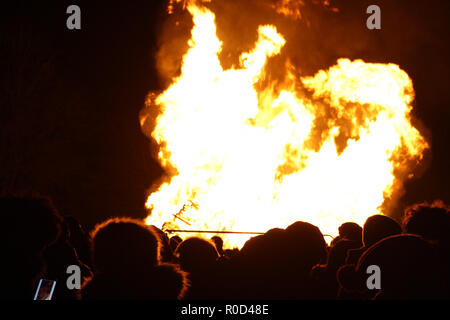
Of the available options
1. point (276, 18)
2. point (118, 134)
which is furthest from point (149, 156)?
point (276, 18)

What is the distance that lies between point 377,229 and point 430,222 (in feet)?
1.28

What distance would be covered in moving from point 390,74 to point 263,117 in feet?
11.1

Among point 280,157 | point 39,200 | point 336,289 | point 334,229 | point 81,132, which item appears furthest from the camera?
point 81,132

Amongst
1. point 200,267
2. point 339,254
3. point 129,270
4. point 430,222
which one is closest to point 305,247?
point 200,267

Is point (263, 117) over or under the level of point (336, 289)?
over

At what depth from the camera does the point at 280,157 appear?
10.5 metres

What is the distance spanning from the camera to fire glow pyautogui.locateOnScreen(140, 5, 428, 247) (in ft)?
32.7

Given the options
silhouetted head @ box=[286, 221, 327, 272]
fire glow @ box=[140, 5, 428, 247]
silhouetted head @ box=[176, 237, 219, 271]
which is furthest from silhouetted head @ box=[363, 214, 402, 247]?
fire glow @ box=[140, 5, 428, 247]

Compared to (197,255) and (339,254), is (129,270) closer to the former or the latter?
(197,255)

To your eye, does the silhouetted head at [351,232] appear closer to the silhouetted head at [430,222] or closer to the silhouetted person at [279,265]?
the silhouetted head at [430,222]

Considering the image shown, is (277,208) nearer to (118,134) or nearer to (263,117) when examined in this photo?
(263,117)

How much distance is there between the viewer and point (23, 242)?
2.28m

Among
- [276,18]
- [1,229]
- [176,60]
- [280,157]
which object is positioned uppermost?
[276,18]

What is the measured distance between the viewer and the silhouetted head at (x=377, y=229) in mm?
3143
